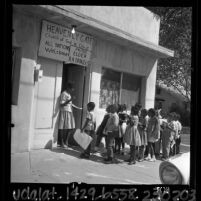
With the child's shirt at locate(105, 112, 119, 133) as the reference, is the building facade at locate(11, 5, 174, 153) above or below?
above

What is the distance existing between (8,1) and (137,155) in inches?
122

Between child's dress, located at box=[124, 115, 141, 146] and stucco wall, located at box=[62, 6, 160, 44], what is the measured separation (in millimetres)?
1437

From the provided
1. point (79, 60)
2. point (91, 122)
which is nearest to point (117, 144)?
point (91, 122)

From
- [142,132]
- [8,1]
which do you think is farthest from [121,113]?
[8,1]

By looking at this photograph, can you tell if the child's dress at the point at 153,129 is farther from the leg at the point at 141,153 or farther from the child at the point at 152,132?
the leg at the point at 141,153

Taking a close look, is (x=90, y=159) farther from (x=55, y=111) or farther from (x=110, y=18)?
(x=110, y=18)

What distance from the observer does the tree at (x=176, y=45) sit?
3.10 m

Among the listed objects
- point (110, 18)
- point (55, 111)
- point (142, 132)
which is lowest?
point (142, 132)

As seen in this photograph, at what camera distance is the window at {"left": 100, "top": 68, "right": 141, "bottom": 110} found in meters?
4.75

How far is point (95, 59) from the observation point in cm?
527

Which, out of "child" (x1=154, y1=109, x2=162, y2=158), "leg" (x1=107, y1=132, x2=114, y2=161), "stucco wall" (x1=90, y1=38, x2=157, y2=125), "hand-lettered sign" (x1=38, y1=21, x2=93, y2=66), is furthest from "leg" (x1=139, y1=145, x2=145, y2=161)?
"hand-lettered sign" (x1=38, y1=21, x2=93, y2=66)

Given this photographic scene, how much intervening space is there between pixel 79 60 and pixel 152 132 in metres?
1.94

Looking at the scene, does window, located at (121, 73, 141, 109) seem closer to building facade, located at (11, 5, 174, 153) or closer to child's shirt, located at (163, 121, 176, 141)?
building facade, located at (11, 5, 174, 153)

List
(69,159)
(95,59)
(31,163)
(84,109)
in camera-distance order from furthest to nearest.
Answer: (95,59) → (84,109) → (69,159) → (31,163)
